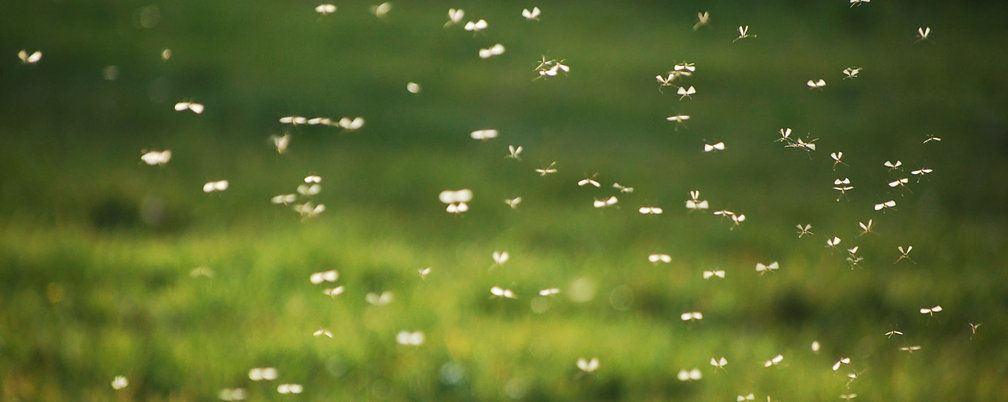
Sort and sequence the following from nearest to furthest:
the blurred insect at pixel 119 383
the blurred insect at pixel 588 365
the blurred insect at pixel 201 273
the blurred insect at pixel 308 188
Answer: the blurred insect at pixel 308 188, the blurred insect at pixel 119 383, the blurred insect at pixel 588 365, the blurred insect at pixel 201 273

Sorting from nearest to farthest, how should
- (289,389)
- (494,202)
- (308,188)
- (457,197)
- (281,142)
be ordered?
1. (281,142)
2. (289,389)
3. (457,197)
4. (308,188)
5. (494,202)

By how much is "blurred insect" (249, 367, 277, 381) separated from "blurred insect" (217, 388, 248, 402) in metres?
0.07

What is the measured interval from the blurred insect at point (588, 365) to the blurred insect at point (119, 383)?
5.02ft

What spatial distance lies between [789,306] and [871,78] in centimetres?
386

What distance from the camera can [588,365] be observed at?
3221mm

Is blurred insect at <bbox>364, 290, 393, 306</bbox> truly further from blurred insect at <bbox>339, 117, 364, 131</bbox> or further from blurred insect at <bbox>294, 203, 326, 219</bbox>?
blurred insect at <bbox>339, 117, 364, 131</bbox>

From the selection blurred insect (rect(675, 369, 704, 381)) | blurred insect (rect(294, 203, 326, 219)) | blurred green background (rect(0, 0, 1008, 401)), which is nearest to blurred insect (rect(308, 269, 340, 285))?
blurred green background (rect(0, 0, 1008, 401))

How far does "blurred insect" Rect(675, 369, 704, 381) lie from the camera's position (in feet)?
10.1

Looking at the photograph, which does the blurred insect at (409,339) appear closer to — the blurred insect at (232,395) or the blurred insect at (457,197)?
the blurred insect at (232,395)

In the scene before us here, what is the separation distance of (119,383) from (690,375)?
76.7 inches

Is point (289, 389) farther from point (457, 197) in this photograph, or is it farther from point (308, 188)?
point (308, 188)

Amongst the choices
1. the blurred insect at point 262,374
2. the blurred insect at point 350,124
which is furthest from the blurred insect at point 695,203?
the blurred insect at point 262,374

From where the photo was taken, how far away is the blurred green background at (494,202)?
3.21 meters

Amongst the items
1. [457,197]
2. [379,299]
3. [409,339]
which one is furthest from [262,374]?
[457,197]
